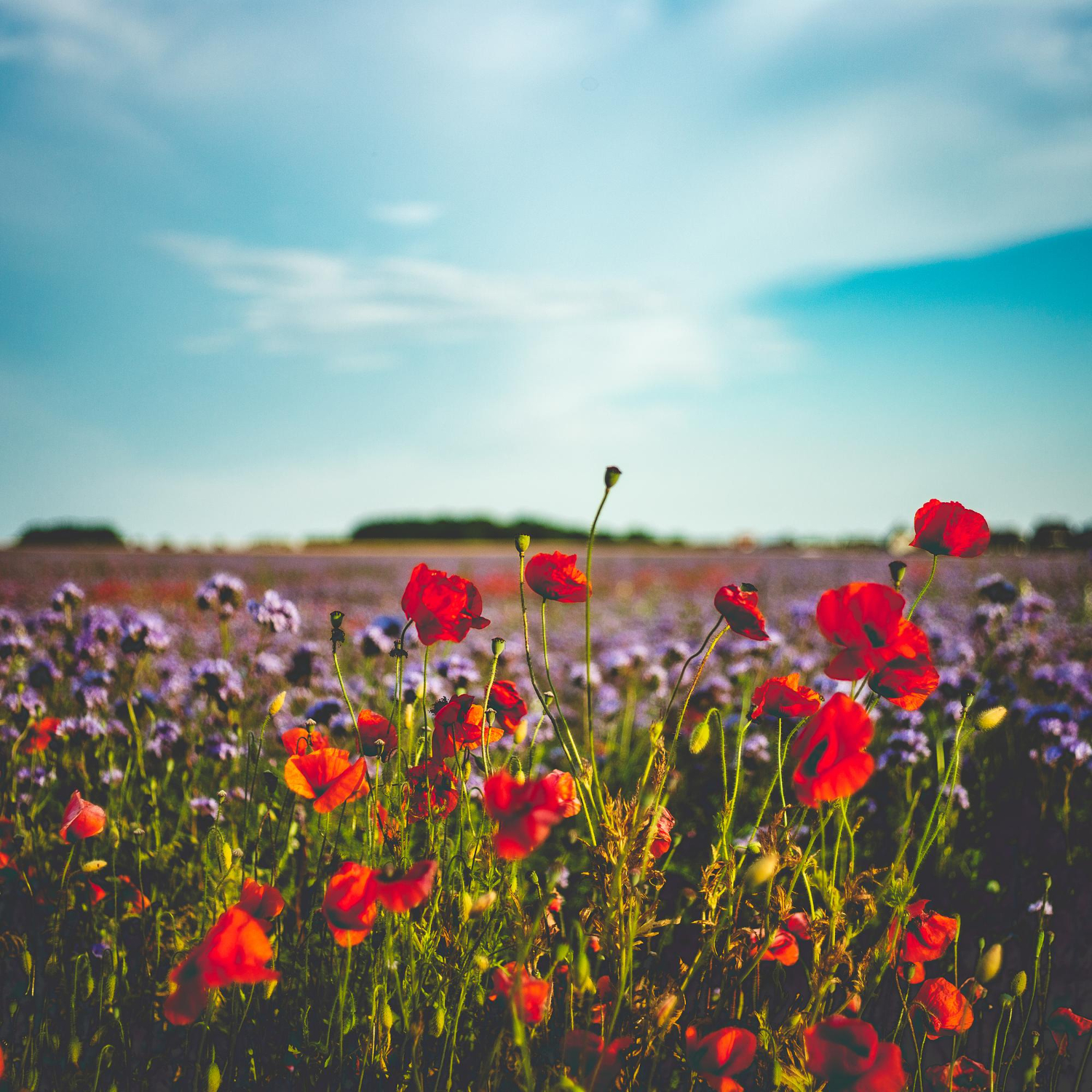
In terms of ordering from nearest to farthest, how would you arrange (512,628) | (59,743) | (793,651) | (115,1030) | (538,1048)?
(538,1048) < (115,1030) < (59,743) < (793,651) < (512,628)

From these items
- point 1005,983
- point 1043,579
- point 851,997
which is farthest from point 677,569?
point 851,997

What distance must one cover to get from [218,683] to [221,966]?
1.74 metres

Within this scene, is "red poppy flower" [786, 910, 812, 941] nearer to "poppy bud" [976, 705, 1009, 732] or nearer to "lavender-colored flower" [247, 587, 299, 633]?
"poppy bud" [976, 705, 1009, 732]

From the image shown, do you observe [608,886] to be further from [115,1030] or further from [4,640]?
[4,640]

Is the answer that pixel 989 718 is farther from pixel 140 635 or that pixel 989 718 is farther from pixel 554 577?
pixel 140 635

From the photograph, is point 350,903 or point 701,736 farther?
point 701,736

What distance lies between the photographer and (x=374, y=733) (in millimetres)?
1626

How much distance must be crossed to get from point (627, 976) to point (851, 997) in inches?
15.6

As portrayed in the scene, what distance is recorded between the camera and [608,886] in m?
1.38

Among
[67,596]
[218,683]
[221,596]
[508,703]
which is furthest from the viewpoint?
[67,596]

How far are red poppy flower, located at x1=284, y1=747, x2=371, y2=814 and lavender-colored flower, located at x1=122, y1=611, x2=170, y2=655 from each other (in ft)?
5.46

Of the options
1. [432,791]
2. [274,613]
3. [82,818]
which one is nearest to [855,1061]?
[432,791]

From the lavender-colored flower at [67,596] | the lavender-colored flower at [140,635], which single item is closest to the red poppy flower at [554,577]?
the lavender-colored flower at [140,635]

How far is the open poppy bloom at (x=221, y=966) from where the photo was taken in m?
1.09
